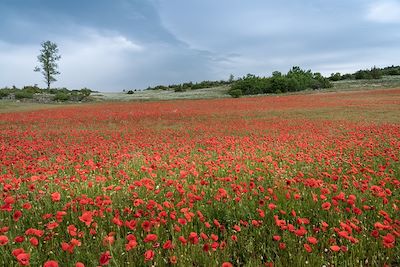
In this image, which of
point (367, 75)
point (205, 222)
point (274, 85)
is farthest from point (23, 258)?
point (367, 75)

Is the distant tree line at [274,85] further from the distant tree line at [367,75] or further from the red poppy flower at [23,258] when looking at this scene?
the red poppy flower at [23,258]

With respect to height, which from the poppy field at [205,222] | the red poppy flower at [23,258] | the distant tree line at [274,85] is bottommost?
the poppy field at [205,222]

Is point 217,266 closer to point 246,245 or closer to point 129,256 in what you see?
point 246,245

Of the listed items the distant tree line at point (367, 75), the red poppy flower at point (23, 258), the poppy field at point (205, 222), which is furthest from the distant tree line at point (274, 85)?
the red poppy flower at point (23, 258)

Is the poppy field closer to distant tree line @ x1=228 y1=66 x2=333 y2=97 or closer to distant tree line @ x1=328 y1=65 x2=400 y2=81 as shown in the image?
distant tree line @ x1=228 y1=66 x2=333 y2=97

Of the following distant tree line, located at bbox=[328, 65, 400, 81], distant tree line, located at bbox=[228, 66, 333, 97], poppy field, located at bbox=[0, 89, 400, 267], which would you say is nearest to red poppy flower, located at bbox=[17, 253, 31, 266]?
poppy field, located at bbox=[0, 89, 400, 267]

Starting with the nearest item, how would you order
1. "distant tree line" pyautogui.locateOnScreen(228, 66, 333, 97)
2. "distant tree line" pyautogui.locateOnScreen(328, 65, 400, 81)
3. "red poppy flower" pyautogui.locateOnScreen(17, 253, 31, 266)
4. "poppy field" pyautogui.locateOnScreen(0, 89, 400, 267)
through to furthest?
1. "red poppy flower" pyautogui.locateOnScreen(17, 253, 31, 266)
2. "poppy field" pyautogui.locateOnScreen(0, 89, 400, 267)
3. "distant tree line" pyautogui.locateOnScreen(228, 66, 333, 97)
4. "distant tree line" pyautogui.locateOnScreen(328, 65, 400, 81)

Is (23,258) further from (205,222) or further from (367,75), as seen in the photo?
(367,75)

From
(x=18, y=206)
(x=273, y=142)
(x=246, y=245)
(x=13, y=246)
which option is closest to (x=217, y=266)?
(x=246, y=245)

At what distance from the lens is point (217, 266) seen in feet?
10.4

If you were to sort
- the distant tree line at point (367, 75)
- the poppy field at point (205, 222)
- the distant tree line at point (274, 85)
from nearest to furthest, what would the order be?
the poppy field at point (205, 222) < the distant tree line at point (274, 85) < the distant tree line at point (367, 75)

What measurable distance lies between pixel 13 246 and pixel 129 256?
4.76ft

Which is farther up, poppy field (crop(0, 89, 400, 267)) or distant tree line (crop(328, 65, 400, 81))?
distant tree line (crop(328, 65, 400, 81))

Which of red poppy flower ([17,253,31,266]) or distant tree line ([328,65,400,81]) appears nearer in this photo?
red poppy flower ([17,253,31,266])
